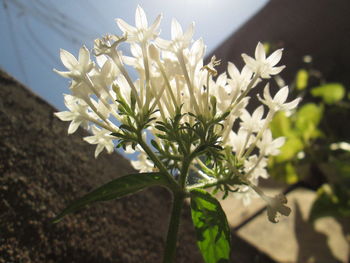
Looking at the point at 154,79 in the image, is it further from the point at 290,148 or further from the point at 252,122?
the point at 290,148

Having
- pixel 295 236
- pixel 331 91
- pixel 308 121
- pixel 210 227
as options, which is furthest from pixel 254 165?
pixel 331 91

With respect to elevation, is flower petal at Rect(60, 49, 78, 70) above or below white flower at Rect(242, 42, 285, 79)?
above

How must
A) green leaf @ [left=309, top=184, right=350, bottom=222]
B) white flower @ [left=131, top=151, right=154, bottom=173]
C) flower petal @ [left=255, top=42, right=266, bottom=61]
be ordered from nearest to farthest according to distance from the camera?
flower petal @ [left=255, top=42, right=266, bottom=61] < white flower @ [left=131, top=151, right=154, bottom=173] < green leaf @ [left=309, top=184, right=350, bottom=222]

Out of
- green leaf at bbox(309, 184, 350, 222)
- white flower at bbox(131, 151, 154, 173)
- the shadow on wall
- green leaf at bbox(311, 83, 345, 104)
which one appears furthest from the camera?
the shadow on wall

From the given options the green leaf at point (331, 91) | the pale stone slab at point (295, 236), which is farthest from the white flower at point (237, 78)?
the green leaf at point (331, 91)

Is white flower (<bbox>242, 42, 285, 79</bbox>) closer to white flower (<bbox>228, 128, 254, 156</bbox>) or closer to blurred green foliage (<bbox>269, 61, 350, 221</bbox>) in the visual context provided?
white flower (<bbox>228, 128, 254, 156</bbox>)

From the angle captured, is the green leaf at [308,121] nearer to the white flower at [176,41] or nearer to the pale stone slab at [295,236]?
the pale stone slab at [295,236]

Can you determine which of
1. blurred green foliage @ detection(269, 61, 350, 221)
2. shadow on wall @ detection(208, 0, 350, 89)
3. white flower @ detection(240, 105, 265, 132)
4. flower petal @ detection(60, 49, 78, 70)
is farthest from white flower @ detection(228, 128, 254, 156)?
shadow on wall @ detection(208, 0, 350, 89)
